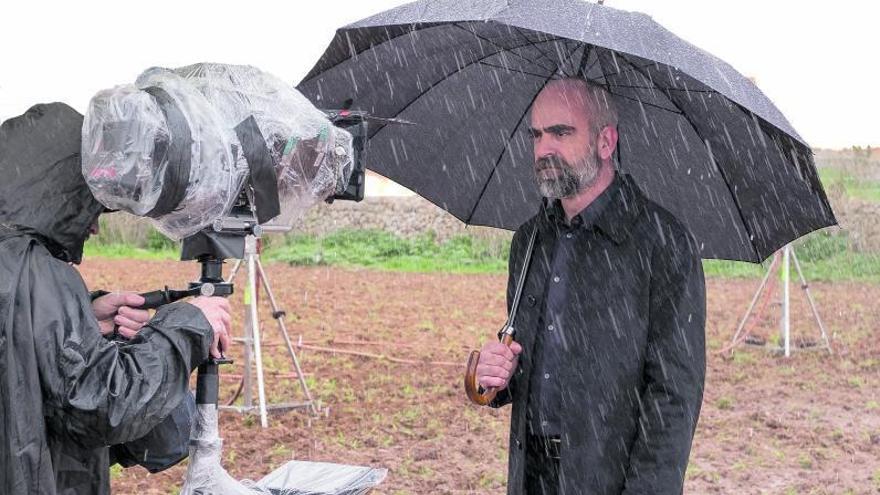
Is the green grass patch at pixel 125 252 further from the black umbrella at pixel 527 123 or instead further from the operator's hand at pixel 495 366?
the operator's hand at pixel 495 366

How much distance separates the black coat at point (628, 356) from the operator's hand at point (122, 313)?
1.17m

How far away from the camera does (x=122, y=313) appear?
6.52 feet

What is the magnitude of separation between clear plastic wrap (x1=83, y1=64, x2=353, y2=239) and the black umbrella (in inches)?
19.8

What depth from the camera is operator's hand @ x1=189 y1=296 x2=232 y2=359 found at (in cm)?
188

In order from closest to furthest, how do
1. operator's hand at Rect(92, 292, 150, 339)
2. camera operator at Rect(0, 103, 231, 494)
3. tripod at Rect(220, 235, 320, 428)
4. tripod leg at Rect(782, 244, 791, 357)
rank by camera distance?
camera operator at Rect(0, 103, 231, 494), operator's hand at Rect(92, 292, 150, 339), tripod at Rect(220, 235, 320, 428), tripod leg at Rect(782, 244, 791, 357)

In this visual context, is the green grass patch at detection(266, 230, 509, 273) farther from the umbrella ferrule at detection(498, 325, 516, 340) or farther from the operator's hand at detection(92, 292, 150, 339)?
the operator's hand at detection(92, 292, 150, 339)

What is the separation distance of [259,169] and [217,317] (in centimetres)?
33

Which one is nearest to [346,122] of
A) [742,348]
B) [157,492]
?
[157,492]

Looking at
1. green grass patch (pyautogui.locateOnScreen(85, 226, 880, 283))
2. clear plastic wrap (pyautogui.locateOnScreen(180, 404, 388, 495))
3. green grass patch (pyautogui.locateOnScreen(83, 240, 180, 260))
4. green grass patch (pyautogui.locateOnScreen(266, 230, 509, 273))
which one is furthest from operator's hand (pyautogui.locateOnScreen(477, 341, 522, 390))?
green grass patch (pyautogui.locateOnScreen(83, 240, 180, 260))

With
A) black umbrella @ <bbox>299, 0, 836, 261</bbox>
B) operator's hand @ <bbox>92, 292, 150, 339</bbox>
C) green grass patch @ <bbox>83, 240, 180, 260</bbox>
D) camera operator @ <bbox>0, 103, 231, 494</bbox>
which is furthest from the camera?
green grass patch @ <bbox>83, 240, 180, 260</bbox>

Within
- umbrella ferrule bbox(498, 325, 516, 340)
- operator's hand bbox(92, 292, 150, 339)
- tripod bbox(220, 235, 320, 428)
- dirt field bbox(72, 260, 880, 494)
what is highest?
operator's hand bbox(92, 292, 150, 339)

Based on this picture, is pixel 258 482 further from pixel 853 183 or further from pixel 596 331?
pixel 853 183

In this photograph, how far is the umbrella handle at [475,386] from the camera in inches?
103

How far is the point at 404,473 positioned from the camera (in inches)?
217
